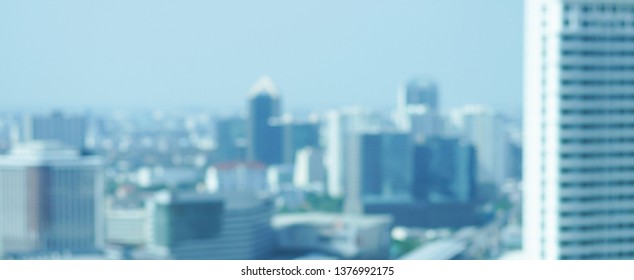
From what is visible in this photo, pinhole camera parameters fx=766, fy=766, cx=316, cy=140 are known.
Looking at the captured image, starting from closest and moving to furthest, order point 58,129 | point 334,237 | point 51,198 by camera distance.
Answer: point 334,237
point 51,198
point 58,129

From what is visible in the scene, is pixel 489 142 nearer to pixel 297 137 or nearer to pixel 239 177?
pixel 297 137

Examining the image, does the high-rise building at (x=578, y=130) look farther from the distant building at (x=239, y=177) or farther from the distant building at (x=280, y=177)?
the distant building at (x=239, y=177)

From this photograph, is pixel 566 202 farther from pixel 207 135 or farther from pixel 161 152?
pixel 207 135

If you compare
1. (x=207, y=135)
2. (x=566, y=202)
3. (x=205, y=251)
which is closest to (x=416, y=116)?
(x=207, y=135)

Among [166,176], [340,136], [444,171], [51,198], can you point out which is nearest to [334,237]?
[51,198]

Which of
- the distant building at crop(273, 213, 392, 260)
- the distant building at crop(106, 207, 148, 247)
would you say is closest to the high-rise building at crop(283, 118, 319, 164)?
the distant building at crop(273, 213, 392, 260)

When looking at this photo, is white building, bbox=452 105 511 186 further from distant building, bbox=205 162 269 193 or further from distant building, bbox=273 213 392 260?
distant building, bbox=205 162 269 193
